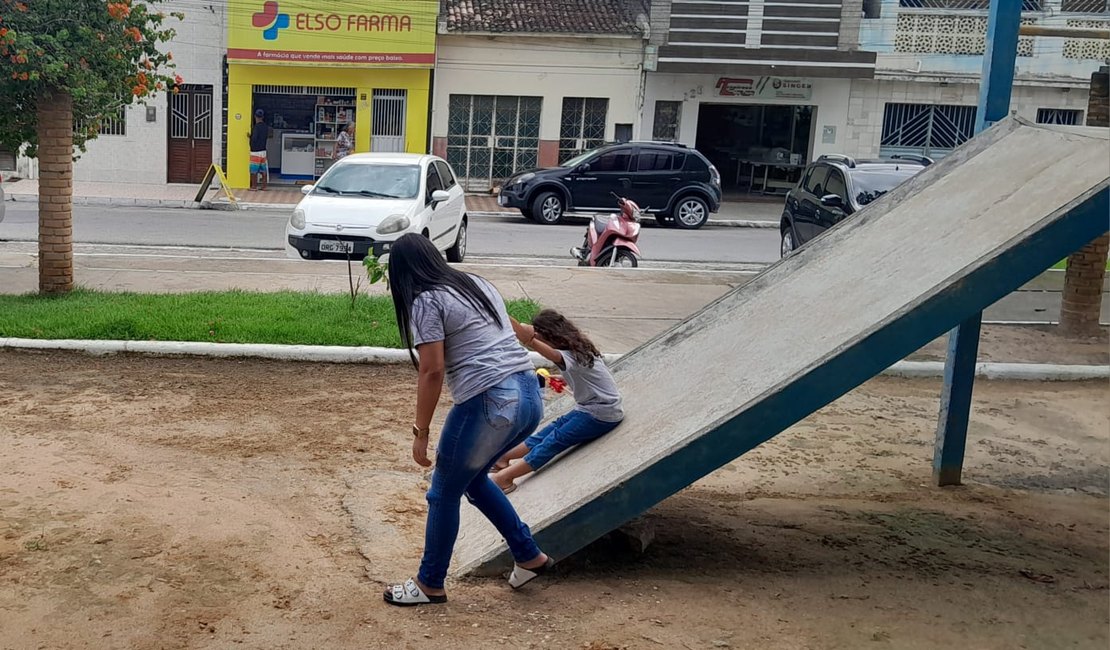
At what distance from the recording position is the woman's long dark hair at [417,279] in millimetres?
4430

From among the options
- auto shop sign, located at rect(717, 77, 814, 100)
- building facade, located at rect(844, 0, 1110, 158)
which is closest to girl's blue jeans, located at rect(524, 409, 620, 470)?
auto shop sign, located at rect(717, 77, 814, 100)

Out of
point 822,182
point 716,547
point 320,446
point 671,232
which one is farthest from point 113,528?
point 671,232

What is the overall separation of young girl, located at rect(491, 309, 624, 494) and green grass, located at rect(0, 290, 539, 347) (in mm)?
3664

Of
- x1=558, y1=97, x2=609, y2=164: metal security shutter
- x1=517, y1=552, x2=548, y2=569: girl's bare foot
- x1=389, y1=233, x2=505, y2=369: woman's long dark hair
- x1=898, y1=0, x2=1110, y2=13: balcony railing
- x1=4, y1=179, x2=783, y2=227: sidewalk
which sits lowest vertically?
x1=517, y1=552, x2=548, y2=569: girl's bare foot

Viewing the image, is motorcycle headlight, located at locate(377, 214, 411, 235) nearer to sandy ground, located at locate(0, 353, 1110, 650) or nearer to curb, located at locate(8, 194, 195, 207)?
sandy ground, located at locate(0, 353, 1110, 650)

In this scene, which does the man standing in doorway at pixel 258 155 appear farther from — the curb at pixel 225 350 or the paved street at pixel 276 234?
the curb at pixel 225 350

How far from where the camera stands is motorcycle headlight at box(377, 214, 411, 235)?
44.9ft

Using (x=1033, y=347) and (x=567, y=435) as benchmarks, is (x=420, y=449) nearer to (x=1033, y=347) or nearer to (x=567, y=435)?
(x=567, y=435)

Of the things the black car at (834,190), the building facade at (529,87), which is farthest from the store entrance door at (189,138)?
the black car at (834,190)

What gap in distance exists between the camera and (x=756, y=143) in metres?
30.6

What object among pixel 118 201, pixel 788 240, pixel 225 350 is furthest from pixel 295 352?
pixel 118 201

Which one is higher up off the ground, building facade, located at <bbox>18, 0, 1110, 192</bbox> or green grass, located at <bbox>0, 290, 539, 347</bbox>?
building facade, located at <bbox>18, 0, 1110, 192</bbox>

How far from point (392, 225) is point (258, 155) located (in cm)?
1519

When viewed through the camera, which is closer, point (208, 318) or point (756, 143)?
point (208, 318)
